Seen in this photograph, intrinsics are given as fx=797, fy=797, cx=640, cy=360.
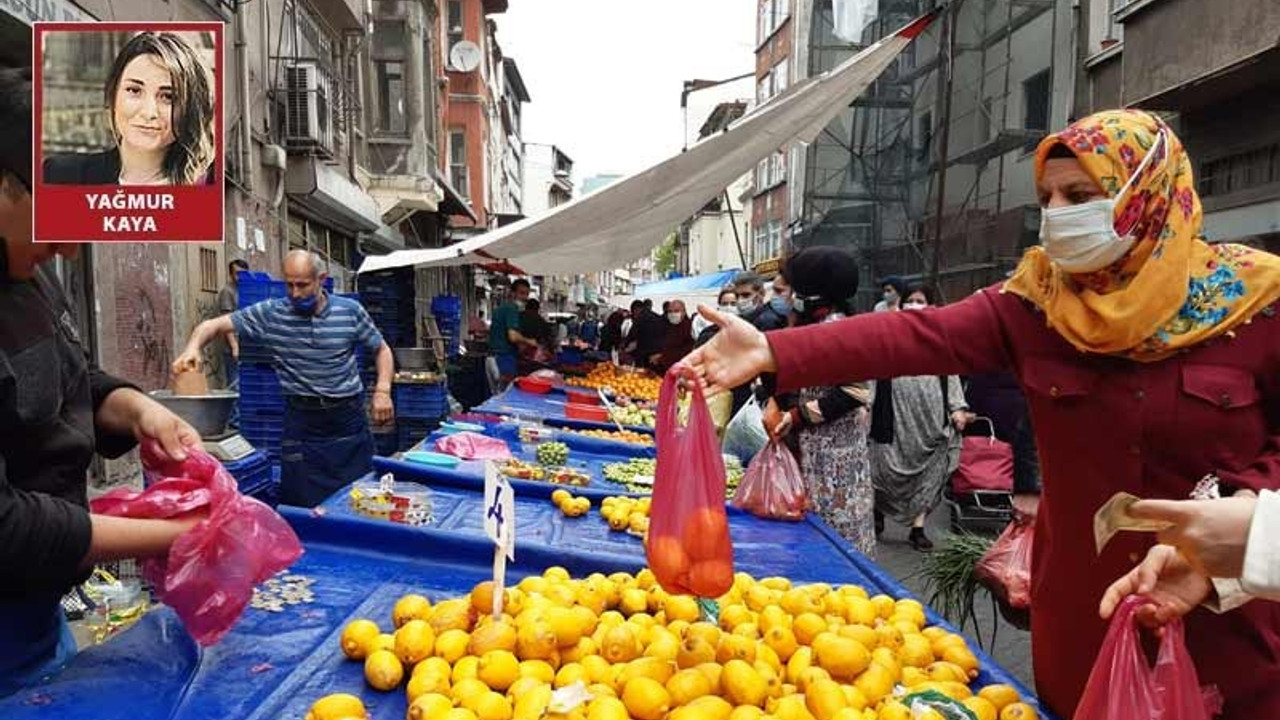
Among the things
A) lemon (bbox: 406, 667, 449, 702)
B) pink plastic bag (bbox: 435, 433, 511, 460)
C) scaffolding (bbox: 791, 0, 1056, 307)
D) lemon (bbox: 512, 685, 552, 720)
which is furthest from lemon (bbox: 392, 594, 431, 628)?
scaffolding (bbox: 791, 0, 1056, 307)

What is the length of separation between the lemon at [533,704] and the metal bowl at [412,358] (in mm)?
6864

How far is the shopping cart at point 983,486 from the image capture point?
19.5 ft

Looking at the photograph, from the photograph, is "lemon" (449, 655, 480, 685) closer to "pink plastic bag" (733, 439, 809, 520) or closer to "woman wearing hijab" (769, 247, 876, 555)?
"pink plastic bag" (733, 439, 809, 520)

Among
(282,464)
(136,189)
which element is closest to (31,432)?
(136,189)

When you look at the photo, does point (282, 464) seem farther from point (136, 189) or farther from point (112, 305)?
point (136, 189)

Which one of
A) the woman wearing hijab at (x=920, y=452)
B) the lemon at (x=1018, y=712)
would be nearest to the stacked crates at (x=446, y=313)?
the woman wearing hijab at (x=920, y=452)

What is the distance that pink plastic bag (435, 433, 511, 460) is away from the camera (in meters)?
4.61

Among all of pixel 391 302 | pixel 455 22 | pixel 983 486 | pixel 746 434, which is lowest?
pixel 983 486

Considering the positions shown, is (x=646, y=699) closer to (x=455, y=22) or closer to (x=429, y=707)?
(x=429, y=707)

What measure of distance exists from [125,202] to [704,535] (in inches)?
57.9

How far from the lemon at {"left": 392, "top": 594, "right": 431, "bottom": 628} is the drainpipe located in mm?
8917

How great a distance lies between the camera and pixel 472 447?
15.5 ft

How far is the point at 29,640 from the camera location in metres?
1.61

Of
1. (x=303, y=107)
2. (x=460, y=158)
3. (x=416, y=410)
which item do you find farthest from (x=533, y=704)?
(x=460, y=158)
